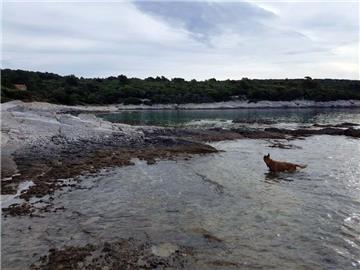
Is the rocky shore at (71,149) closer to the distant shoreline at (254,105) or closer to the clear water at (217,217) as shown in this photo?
the clear water at (217,217)

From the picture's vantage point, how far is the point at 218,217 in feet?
42.7

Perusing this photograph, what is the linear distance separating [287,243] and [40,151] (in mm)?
17583

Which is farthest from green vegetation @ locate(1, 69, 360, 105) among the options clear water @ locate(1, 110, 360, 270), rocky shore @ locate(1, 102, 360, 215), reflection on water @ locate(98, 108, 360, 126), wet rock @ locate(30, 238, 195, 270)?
wet rock @ locate(30, 238, 195, 270)

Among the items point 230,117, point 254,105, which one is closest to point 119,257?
point 230,117

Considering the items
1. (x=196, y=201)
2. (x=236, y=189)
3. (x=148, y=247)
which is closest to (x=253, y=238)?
(x=148, y=247)

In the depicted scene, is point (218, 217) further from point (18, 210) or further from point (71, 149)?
point (71, 149)

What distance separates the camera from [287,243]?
35.3 ft

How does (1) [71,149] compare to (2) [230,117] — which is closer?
(1) [71,149]

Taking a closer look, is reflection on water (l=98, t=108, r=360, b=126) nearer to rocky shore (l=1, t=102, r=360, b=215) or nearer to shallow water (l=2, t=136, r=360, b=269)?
rocky shore (l=1, t=102, r=360, b=215)

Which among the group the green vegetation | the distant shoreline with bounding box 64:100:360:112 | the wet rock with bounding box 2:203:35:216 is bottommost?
the wet rock with bounding box 2:203:35:216

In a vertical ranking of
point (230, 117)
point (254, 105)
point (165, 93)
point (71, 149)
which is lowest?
point (230, 117)

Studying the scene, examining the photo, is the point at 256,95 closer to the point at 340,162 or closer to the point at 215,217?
the point at 340,162

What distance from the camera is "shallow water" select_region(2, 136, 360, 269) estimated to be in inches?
394

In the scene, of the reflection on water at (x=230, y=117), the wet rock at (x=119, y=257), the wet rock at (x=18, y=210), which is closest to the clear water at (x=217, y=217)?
the wet rock at (x=119, y=257)
